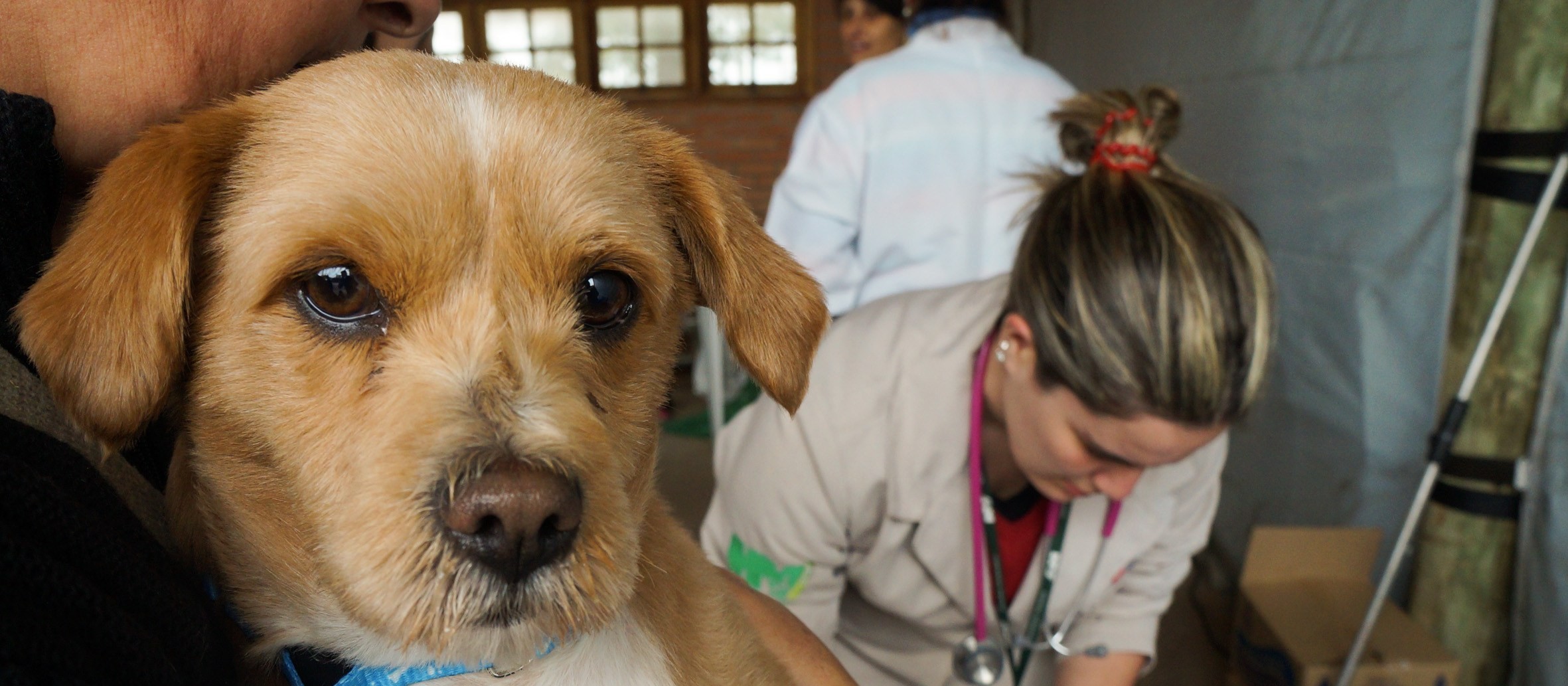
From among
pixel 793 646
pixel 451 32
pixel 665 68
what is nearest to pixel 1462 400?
pixel 793 646

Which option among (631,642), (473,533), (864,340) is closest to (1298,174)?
(864,340)

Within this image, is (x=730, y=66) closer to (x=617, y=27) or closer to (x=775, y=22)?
(x=775, y=22)

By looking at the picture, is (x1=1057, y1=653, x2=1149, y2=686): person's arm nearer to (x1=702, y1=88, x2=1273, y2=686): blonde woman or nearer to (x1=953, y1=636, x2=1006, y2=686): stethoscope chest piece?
(x1=702, y1=88, x2=1273, y2=686): blonde woman

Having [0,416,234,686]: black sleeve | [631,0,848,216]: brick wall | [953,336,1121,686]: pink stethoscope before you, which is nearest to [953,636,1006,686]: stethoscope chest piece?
[953,336,1121,686]: pink stethoscope

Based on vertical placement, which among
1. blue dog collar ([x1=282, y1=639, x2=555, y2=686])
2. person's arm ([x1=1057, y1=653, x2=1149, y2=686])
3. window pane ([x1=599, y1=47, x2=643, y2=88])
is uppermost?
window pane ([x1=599, y1=47, x2=643, y2=88])

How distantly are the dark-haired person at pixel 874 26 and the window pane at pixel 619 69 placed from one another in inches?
191

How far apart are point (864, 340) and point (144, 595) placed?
1.48 m

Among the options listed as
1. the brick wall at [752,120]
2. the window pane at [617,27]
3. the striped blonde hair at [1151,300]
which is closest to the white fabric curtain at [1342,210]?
the striped blonde hair at [1151,300]

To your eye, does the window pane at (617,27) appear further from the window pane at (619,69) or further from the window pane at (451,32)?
the window pane at (451,32)

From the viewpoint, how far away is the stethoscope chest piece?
1.89 metres

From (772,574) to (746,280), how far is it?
3.40ft

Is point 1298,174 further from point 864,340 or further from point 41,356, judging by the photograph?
point 41,356

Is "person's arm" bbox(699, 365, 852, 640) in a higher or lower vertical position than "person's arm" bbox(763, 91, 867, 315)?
lower

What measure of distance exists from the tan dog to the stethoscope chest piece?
106cm
